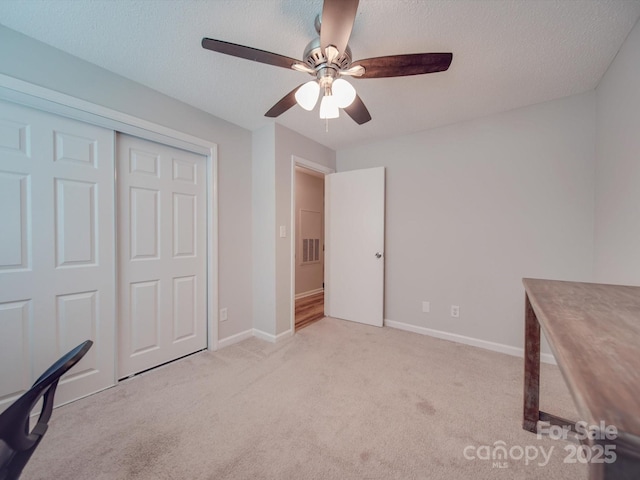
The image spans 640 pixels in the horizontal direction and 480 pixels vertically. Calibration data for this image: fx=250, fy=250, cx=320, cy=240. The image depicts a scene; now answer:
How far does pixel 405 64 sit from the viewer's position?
4.35 feet

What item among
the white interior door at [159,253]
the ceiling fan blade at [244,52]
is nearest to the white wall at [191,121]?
the white interior door at [159,253]

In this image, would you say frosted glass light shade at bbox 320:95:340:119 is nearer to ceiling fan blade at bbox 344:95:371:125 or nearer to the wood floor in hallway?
ceiling fan blade at bbox 344:95:371:125

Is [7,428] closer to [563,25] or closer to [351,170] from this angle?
[563,25]

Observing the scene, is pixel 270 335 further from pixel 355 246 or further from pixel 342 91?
pixel 342 91

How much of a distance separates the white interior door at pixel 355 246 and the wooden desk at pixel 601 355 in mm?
2018

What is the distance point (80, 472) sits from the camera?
1223 mm

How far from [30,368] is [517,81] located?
12.9 ft

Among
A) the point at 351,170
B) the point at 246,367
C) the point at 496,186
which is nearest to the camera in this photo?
the point at 246,367

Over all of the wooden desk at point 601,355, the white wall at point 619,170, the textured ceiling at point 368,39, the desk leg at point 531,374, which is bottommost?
the desk leg at point 531,374

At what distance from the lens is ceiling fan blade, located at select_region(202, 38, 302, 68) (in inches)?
48.2

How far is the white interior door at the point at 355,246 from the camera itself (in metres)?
3.12

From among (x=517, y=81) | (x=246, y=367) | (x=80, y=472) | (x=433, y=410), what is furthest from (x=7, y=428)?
(x=517, y=81)

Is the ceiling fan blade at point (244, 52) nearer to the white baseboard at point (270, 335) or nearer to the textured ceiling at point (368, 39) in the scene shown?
the textured ceiling at point (368, 39)

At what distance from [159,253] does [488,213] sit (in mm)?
3146
